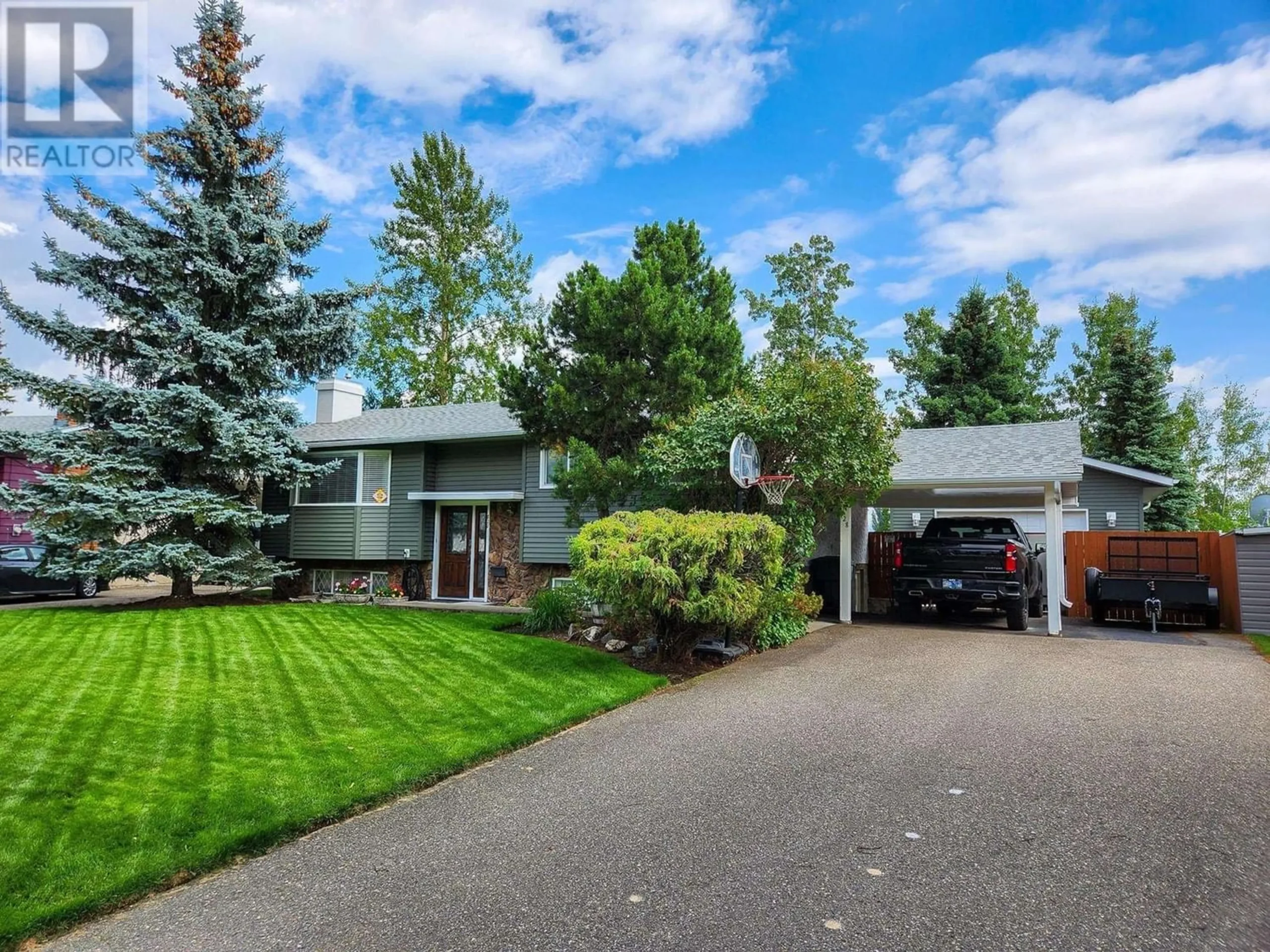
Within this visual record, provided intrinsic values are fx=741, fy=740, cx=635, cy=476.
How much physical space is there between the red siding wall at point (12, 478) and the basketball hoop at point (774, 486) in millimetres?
19620

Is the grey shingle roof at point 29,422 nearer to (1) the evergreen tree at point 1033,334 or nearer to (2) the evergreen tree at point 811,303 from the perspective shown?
(2) the evergreen tree at point 811,303

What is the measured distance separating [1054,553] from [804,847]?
31.8ft

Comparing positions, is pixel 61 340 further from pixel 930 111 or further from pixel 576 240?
pixel 930 111

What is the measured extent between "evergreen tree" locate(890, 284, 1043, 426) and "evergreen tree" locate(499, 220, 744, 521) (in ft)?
57.3

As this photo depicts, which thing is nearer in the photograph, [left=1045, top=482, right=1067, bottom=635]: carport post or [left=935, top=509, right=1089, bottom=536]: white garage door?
[left=1045, top=482, right=1067, bottom=635]: carport post

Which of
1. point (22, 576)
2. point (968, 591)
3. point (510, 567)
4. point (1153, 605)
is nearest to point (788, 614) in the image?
point (968, 591)

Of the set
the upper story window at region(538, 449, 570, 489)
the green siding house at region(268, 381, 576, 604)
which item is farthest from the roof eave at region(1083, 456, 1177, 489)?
the green siding house at region(268, 381, 576, 604)

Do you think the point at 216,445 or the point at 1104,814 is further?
the point at 216,445

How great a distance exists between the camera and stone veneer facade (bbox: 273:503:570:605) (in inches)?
615

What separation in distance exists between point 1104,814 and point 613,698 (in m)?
4.03

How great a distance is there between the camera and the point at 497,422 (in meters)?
16.2

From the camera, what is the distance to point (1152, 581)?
12609mm

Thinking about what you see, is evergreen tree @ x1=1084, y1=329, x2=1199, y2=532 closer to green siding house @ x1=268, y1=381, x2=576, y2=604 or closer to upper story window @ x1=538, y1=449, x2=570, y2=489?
upper story window @ x1=538, y1=449, x2=570, y2=489

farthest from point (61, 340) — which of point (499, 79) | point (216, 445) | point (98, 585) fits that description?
point (499, 79)
